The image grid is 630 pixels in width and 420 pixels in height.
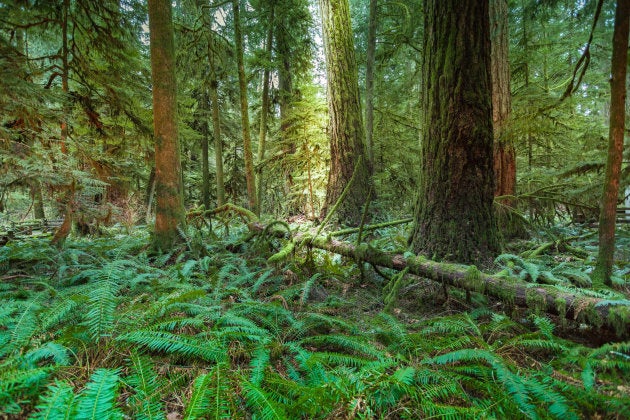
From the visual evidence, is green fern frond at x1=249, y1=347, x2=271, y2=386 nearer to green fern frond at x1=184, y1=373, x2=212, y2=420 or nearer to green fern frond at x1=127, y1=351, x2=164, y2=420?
green fern frond at x1=184, y1=373, x2=212, y2=420

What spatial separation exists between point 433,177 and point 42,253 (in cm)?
544

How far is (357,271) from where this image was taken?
14.9ft

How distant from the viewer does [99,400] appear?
1236 millimetres

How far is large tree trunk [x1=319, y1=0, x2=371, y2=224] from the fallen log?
2.86 metres

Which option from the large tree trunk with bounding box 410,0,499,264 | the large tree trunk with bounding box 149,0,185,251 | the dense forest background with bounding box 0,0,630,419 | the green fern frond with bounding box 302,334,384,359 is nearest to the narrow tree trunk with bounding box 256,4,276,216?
the dense forest background with bounding box 0,0,630,419

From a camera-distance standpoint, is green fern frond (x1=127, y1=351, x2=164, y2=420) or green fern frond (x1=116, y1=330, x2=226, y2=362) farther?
green fern frond (x1=116, y1=330, x2=226, y2=362)

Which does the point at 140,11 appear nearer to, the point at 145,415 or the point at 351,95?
the point at 351,95

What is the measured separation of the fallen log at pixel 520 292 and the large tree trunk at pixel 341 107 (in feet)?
9.38

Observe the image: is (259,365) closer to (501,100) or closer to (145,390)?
(145,390)

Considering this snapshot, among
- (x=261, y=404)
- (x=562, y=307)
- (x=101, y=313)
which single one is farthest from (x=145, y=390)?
(x=562, y=307)

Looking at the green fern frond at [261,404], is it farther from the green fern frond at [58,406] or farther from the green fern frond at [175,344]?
the green fern frond at [58,406]

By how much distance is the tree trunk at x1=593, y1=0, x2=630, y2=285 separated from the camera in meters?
2.38

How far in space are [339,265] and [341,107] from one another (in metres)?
3.66

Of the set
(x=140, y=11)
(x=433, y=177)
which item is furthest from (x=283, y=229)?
(x=140, y=11)
